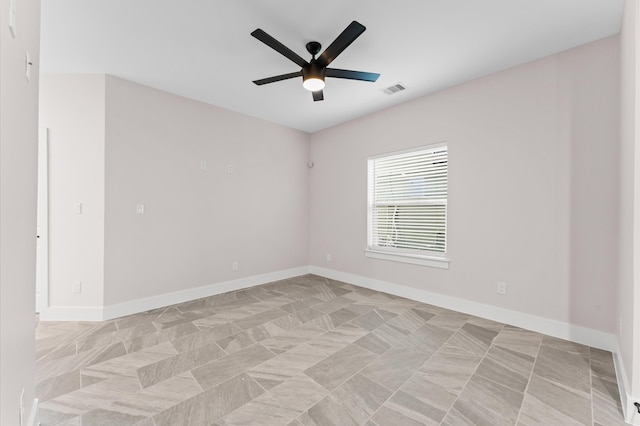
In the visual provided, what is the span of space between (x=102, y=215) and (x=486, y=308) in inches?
179

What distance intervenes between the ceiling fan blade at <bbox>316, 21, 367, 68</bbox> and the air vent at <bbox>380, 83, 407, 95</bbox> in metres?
1.34

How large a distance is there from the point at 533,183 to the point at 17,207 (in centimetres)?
391

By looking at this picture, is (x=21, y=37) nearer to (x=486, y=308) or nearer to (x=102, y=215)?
(x=102, y=215)

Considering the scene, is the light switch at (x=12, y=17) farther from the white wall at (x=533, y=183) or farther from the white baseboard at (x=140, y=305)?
the white wall at (x=533, y=183)

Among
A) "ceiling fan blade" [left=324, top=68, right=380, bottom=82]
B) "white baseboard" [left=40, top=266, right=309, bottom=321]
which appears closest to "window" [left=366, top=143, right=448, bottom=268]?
"ceiling fan blade" [left=324, top=68, right=380, bottom=82]

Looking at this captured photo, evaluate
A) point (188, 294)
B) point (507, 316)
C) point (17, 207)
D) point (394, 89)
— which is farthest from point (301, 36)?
point (507, 316)

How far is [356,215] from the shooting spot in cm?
473

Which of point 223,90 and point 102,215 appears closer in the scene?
point 102,215

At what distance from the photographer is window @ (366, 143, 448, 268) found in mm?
3682

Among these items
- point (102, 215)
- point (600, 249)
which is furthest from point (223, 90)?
point (600, 249)

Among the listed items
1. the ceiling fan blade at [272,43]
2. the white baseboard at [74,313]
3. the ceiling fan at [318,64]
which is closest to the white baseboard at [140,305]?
the white baseboard at [74,313]

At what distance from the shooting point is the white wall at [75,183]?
122 inches

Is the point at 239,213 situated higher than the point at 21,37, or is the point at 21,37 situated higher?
the point at 21,37

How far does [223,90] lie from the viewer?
3600mm
